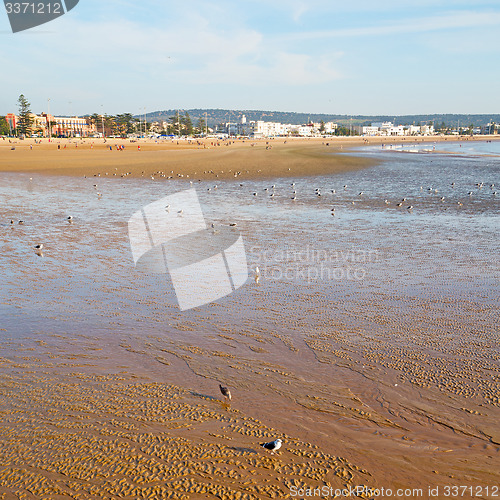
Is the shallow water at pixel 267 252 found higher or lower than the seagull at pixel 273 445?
higher

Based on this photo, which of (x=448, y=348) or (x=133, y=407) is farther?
(x=448, y=348)

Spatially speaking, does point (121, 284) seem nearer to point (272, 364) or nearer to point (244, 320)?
point (244, 320)

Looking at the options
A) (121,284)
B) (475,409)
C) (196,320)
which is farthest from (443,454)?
(121,284)

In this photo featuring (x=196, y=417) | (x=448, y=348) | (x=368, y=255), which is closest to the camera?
(x=196, y=417)

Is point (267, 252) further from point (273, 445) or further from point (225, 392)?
point (273, 445)

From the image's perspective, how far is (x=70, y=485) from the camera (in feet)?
18.4

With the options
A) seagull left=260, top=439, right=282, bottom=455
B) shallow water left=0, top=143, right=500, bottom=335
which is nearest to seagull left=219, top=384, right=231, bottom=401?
seagull left=260, top=439, right=282, bottom=455

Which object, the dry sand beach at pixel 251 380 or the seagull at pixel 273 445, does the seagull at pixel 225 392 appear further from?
the seagull at pixel 273 445

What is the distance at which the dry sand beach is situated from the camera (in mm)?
5824

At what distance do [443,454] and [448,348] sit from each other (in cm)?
342

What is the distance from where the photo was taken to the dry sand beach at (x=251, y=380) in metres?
5.82

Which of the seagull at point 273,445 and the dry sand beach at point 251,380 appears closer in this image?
the dry sand beach at point 251,380

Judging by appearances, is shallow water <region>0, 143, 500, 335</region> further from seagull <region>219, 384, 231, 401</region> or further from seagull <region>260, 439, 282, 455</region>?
seagull <region>260, 439, 282, 455</region>

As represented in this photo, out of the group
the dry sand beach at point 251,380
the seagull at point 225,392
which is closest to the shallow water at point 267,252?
the dry sand beach at point 251,380
